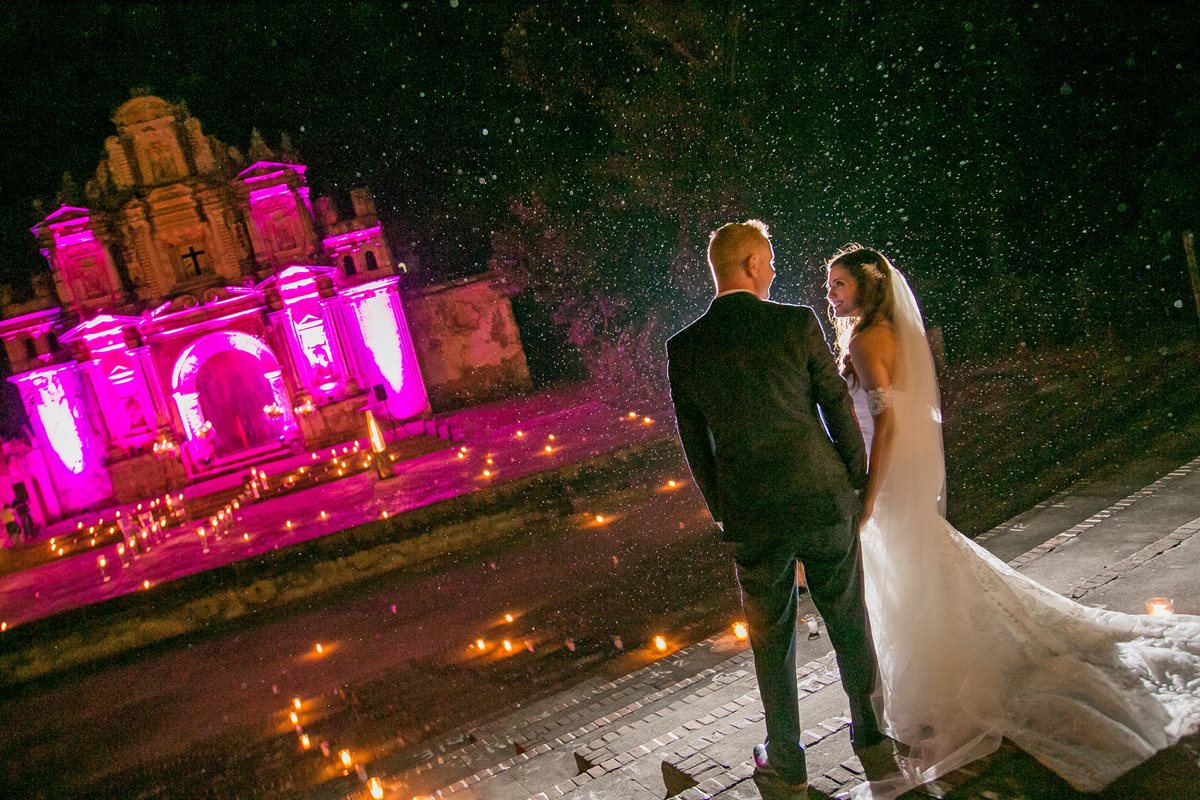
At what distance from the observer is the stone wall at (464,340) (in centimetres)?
2783

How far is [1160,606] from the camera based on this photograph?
346cm

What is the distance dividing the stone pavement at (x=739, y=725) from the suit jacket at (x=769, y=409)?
107cm

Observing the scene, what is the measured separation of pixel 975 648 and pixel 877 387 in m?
1.13

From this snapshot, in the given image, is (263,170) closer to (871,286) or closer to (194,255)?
(194,255)

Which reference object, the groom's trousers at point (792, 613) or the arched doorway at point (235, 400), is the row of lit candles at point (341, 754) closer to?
the groom's trousers at point (792, 613)

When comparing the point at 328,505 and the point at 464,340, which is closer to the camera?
the point at 328,505

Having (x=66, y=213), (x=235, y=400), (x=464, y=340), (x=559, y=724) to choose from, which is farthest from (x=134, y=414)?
(x=559, y=724)

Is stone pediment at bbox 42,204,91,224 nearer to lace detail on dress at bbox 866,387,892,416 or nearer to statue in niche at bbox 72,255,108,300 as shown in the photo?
statue in niche at bbox 72,255,108,300

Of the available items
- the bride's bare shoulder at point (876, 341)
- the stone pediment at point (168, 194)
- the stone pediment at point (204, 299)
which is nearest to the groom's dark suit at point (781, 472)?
the bride's bare shoulder at point (876, 341)

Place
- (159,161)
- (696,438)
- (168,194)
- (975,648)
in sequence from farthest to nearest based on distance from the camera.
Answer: (159,161) → (168,194) → (975,648) → (696,438)

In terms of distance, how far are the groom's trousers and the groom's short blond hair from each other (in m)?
1.01

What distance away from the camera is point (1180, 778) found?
8.20 ft

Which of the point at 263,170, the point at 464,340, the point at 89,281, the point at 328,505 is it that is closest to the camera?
the point at 328,505

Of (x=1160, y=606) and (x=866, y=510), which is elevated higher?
(x=866, y=510)
